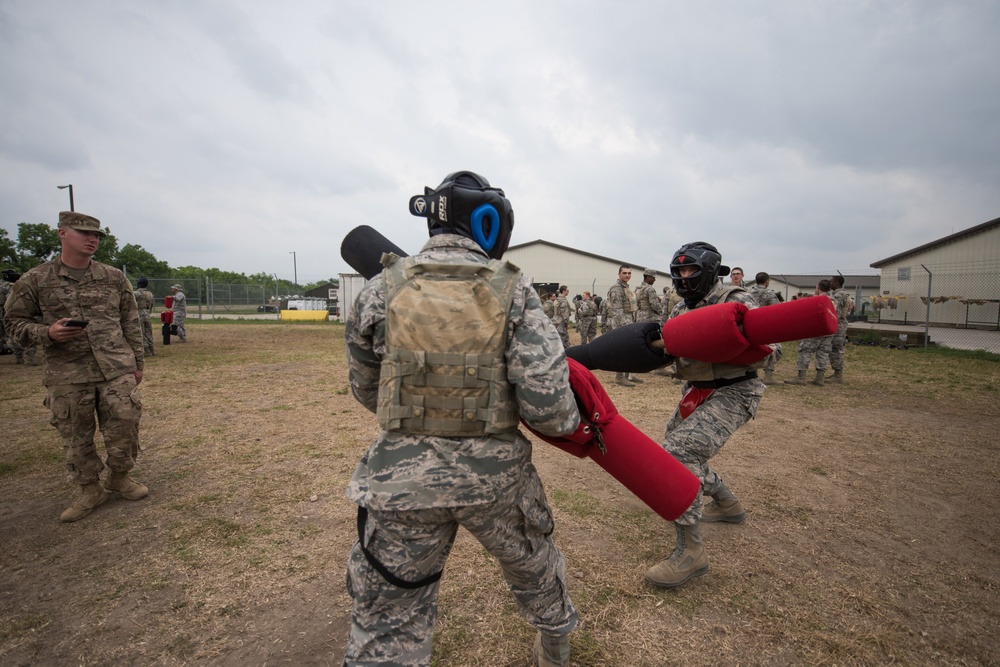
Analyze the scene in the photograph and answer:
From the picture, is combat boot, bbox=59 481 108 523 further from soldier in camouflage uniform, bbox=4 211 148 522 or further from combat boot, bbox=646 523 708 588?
combat boot, bbox=646 523 708 588

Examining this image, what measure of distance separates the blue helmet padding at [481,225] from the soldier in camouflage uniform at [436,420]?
0.52 feet

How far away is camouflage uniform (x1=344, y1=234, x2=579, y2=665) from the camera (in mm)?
1713

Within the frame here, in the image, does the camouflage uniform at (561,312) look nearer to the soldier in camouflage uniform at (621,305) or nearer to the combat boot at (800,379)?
the soldier in camouflage uniform at (621,305)

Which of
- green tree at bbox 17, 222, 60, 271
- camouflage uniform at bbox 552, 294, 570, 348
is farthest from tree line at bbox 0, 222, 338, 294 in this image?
camouflage uniform at bbox 552, 294, 570, 348

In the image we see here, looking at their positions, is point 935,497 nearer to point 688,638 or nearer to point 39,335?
point 688,638

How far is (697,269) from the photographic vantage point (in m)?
3.31

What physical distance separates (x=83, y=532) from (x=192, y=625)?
177cm

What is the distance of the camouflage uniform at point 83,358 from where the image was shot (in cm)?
371

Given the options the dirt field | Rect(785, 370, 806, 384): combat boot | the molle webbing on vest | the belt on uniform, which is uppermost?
the molle webbing on vest

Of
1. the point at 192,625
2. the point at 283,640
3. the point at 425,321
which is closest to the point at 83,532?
the point at 192,625

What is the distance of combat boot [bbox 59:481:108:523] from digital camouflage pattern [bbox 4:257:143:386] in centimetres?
94

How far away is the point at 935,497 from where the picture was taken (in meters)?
4.36

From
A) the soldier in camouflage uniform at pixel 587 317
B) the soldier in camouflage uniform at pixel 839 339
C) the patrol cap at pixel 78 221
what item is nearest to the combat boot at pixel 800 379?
the soldier in camouflage uniform at pixel 839 339

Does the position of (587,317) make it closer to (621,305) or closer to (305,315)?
(621,305)
